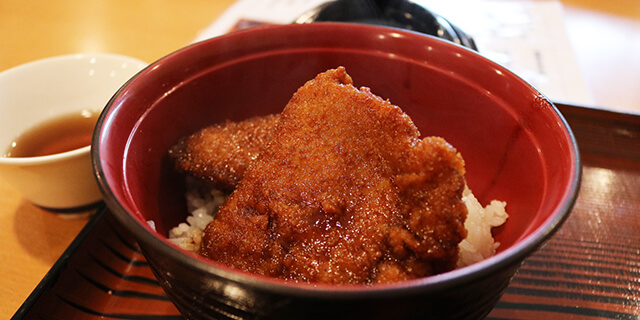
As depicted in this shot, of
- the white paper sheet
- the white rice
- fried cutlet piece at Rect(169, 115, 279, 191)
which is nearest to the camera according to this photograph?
the white rice

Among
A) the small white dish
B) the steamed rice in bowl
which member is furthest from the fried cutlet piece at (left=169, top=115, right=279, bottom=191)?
the small white dish

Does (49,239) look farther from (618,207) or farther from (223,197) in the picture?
(618,207)

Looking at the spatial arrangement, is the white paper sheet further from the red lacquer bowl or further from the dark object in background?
the red lacquer bowl

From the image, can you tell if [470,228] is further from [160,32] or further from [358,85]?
[160,32]

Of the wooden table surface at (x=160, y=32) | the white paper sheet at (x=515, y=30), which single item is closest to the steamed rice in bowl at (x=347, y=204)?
the white paper sheet at (x=515, y=30)

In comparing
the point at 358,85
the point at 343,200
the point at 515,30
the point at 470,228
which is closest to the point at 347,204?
the point at 343,200

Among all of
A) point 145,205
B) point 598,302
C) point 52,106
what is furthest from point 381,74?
point 52,106

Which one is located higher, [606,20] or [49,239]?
[49,239]
